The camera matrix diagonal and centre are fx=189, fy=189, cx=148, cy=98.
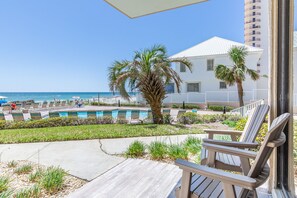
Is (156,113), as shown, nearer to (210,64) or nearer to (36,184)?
(36,184)

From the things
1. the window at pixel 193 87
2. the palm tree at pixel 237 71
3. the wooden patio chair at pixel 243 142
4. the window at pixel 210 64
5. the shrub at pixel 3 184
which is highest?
the window at pixel 210 64

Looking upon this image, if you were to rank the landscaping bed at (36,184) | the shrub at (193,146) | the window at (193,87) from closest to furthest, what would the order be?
the landscaping bed at (36,184) < the shrub at (193,146) < the window at (193,87)

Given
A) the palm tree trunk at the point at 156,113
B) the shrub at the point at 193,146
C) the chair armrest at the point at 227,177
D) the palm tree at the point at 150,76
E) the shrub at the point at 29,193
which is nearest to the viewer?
the chair armrest at the point at 227,177

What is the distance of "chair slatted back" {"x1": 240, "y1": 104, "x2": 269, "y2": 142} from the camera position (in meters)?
2.46

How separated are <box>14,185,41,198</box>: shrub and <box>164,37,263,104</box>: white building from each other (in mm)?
14810

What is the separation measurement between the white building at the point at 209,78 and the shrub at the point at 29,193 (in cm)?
1481

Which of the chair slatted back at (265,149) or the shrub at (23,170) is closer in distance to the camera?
the chair slatted back at (265,149)

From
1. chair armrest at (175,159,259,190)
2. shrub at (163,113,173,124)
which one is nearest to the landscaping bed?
chair armrest at (175,159,259,190)

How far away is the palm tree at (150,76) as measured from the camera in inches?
393

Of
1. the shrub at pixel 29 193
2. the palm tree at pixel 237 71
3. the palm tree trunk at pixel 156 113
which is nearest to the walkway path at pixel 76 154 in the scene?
the shrub at pixel 29 193

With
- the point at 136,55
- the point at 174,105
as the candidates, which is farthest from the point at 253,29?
the point at 136,55

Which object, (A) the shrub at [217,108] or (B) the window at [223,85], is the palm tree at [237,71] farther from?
(B) the window at [223,85]

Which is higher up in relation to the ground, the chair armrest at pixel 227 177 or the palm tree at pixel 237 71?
the palm tree at pixel 237 71

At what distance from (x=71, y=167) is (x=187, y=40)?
26.4 meters
